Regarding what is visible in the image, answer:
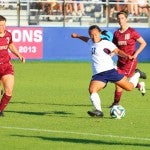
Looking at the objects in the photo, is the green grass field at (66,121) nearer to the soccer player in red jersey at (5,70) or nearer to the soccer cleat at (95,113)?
the soccer cleat at (95,113)

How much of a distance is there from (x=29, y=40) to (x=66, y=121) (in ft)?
59.6

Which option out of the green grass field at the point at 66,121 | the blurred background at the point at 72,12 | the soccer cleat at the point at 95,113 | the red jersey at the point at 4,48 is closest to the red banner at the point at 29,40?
the blurred background at the point at 72,12

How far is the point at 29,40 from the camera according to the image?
3244cm

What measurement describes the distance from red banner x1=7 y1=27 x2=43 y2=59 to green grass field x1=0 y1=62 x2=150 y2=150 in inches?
310

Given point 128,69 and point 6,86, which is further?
point 128,69

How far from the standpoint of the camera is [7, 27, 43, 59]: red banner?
106 feet

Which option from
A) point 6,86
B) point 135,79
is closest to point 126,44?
point 135,79

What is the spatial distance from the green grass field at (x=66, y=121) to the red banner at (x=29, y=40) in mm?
7871

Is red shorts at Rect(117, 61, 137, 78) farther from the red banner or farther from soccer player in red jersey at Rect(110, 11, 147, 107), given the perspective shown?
the red banner

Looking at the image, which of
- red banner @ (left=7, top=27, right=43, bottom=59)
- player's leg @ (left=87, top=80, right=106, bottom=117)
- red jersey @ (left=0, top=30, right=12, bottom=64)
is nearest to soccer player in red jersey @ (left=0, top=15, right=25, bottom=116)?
red jersey @ (left=0, top=30, right=12, bottom=64)

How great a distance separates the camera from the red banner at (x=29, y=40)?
106 feet

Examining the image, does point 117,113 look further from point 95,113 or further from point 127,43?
point 127,43

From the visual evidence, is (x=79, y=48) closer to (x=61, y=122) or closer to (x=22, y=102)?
(x=22, y=102)

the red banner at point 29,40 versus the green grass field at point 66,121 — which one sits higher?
the green grass field at point 66,121
